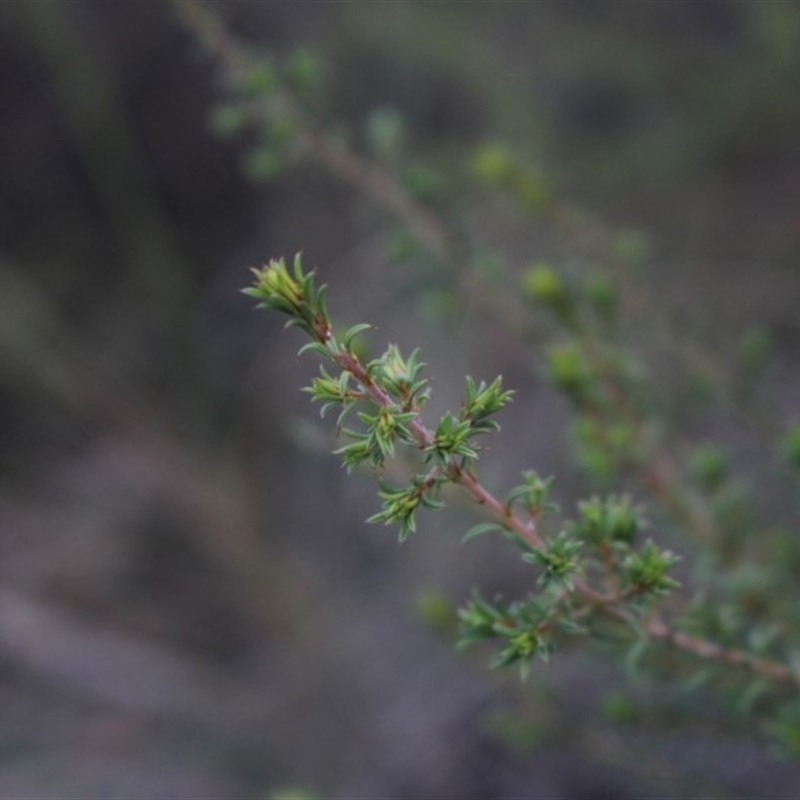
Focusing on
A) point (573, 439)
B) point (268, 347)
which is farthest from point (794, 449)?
point (268, 347)

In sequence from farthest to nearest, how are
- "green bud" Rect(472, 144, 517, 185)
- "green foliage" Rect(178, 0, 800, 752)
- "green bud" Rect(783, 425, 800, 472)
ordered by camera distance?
"green bud" Rect(472, 144, 517, 185)
"green bud" Rect(783, 425, 800, 472)
"green foliage" Rect(178, 0, 800, 752)

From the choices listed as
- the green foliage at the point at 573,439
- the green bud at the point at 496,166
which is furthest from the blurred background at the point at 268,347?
the green foliage at the point at 573,439

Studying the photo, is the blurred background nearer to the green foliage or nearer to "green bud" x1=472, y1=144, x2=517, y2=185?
"green bud" x1=472, y1=144, x2=517, y2=185

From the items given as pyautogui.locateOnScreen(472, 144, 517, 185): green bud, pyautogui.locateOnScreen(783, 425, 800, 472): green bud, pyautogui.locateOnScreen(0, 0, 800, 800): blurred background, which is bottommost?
pyautogui.locateOnScreen(783, 425, 800, 472): green bud

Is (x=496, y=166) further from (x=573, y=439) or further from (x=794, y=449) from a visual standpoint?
(x=794, y=449)

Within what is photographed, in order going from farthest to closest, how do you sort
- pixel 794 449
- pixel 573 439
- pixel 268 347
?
pixel 268 347 < pixel 573 439 < pixel 794 449

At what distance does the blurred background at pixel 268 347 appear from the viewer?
315 centimetres

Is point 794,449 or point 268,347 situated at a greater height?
point 268,347

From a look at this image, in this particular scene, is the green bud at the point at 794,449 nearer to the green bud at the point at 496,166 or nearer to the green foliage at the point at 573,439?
the green foliage at the point at 573,439

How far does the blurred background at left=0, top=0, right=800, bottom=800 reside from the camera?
315cm

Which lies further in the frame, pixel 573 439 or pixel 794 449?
pixel 573 439

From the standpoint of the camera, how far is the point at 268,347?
3.91 m

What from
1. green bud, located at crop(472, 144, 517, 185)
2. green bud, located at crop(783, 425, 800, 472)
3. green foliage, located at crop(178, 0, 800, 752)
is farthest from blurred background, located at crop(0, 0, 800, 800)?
green bud, located at crop(783, 425, 800, 472)

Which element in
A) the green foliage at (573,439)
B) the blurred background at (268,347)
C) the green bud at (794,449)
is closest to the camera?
the green foliage at (573,439)
